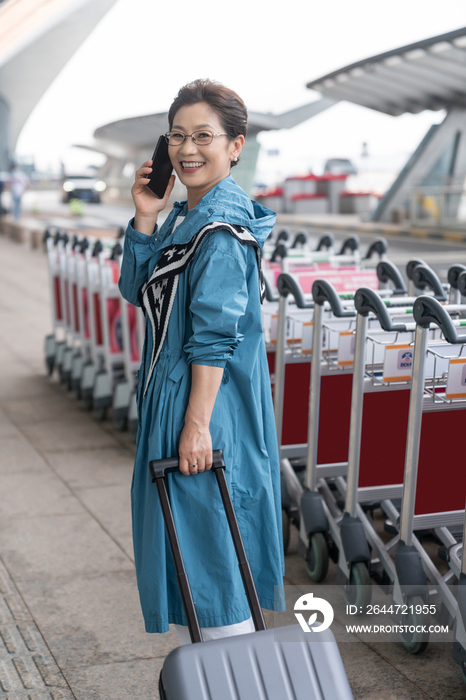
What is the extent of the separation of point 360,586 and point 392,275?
5.65 ft

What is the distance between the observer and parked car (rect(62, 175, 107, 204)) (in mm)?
41625

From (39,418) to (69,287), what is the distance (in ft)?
3.99

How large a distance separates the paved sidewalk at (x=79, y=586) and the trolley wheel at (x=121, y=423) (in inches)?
4.3

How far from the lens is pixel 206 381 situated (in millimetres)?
2082

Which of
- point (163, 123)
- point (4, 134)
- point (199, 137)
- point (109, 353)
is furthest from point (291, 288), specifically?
point (4, 134)

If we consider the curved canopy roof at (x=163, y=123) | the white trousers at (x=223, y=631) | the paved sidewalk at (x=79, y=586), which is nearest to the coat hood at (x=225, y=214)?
the white trousers at (x=223, y=631)

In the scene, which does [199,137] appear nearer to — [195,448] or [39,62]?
[195,448]

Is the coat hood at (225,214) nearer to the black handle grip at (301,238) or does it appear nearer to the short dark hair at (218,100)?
the short dark hair at (218,100)

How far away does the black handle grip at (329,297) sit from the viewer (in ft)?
10.7

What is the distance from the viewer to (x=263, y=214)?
2.27 m

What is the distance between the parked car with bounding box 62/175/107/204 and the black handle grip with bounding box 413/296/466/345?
4031 cm

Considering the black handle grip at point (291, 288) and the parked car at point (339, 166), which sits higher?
the parked car at point (339, 166)

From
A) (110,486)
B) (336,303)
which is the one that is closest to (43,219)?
(110,486)

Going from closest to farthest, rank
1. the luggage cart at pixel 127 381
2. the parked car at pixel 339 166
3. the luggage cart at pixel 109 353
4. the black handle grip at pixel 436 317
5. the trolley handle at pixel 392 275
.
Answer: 1. the black handle grip at pixel 436 317
2. the trolley handle at pixel 392 275
3. the luggage cart at pixel 127 381
4. the luggage cart at pixel 109 353
5. the parked car at pixel 339 166
